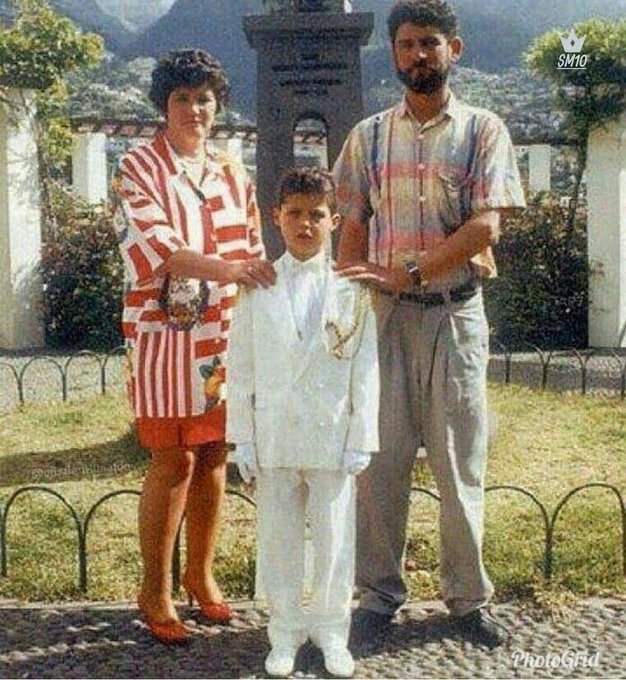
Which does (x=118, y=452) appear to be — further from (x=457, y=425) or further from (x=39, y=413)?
(x=457, y=425)

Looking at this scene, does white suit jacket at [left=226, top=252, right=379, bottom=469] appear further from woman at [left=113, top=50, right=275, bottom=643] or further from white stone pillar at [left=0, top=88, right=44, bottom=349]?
white stone pillar at [left=0, top=88, right=44, bottom=349]

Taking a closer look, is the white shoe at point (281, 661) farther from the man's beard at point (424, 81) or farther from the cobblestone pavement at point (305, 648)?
the man's beard at point (424, 81)

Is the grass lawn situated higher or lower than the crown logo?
lower

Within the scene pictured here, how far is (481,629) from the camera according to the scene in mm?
3090

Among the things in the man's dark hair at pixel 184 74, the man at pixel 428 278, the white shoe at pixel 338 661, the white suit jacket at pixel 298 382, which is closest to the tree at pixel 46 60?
the man's dark hair at pixel 184 74

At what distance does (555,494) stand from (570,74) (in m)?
5.27

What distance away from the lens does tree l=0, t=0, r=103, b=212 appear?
959cm

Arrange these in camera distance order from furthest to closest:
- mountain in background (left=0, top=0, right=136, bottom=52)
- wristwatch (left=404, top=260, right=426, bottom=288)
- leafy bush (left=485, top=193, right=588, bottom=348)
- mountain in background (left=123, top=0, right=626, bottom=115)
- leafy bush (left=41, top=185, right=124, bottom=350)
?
mountain in background (left=0, top=0, right=136, bottom=52) → mountain in background (left=123, top=0, right=626, bottom=115) → leafy bush (left=41, top=185, right=124, bottom=350) → leafy bush (left=485, top=193, right=588, bottom=348) → wristwatch (left=404, top=260, right=426, bottom=288)

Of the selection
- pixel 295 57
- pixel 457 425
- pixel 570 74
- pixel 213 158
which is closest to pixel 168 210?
pixel 213 158

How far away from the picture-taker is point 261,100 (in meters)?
5.26

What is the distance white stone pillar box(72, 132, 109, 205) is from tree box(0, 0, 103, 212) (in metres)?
0.63

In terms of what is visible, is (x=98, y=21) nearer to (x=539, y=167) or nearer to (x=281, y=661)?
(x=539, y=167)

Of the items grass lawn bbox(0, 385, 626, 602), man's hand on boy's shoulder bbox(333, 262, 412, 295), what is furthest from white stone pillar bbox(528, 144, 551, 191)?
man's hand on boy's shoulder bbox(333, 262, 412, 295)

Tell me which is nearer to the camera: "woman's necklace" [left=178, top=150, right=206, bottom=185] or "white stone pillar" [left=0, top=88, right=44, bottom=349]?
"woman's necklace" [left=178, top=150, right=206, bottom=185]
